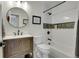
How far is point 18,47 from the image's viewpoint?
2.01 metres

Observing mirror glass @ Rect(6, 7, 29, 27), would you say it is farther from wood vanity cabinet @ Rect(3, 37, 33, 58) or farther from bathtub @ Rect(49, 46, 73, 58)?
bathtub @ Rect(49, 46, 73, 58)

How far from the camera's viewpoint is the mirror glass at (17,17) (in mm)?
2283

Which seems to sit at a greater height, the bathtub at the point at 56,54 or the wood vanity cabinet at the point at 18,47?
the wood vanity cabinet at the point at 18,47

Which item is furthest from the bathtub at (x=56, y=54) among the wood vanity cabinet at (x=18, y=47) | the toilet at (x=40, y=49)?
the wood vanity cabinet at (x=18, y=47)

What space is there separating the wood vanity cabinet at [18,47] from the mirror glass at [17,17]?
0.58 metres

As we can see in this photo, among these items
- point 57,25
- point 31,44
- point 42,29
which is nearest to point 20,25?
point 31,44

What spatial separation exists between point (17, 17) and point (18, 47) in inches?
36.2

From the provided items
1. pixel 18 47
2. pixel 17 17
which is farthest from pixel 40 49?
pixel 17 17

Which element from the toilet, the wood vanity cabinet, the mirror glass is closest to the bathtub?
the toilet

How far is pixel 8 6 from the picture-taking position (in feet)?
7.45

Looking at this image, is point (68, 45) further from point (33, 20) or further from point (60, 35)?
point (33, 20)

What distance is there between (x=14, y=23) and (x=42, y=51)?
3.82ft

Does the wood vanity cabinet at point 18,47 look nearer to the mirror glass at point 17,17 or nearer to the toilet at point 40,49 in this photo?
the toilet at point 40,49

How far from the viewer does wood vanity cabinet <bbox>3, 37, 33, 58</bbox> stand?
5.85 feet
